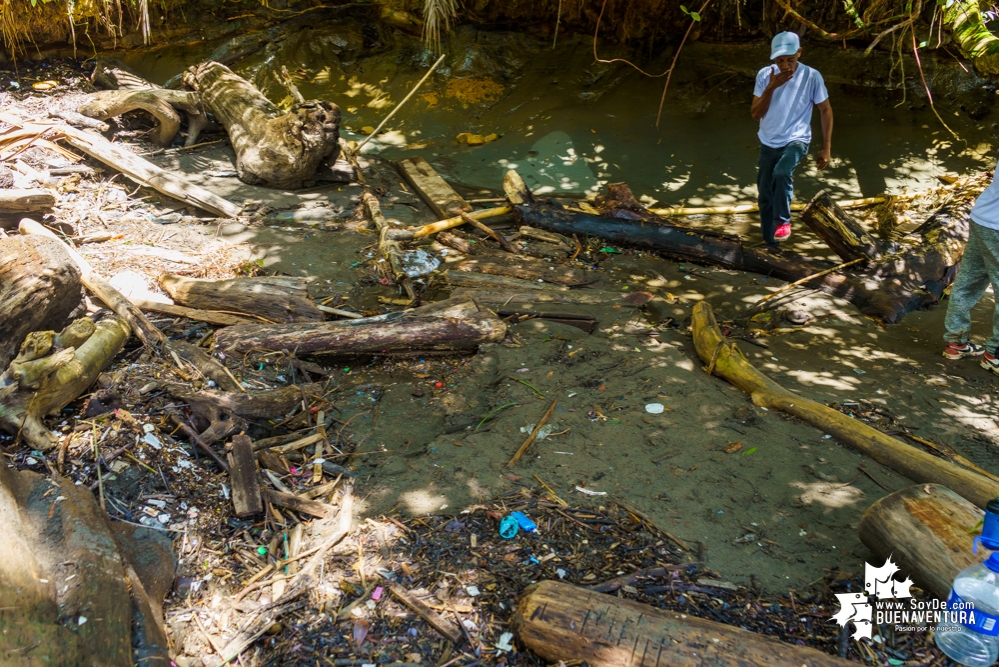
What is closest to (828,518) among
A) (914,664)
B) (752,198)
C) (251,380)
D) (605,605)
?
(914,664)

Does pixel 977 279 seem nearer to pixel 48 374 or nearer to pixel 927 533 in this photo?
pixel 927 533

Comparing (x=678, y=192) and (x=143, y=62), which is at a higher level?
(x=143, y=62)

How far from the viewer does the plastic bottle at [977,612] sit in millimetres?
2184

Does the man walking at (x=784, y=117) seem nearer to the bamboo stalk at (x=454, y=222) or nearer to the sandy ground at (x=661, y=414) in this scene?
the sandy ground at (x=661, y=414)

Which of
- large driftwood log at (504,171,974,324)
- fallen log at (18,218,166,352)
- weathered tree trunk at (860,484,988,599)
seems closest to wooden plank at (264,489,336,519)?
fallen log at (18,218,166,352)

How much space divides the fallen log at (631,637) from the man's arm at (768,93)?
4641 mm

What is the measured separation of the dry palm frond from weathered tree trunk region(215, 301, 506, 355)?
622 centimetres

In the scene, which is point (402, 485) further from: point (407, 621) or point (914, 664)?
point (914, 664)

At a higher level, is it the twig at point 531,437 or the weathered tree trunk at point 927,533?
the weathered tree trunk at point 927,533

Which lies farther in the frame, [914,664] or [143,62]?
[143,62]

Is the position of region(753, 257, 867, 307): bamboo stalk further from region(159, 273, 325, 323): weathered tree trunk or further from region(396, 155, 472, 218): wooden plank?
region(159, 273, 325, 323): weathered tree trunk

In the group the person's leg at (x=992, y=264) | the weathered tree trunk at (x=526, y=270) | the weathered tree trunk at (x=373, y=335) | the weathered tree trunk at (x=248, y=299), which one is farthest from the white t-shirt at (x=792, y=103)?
the weathered tree trunk at (x=248, y=299)

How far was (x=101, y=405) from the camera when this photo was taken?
11.3ft

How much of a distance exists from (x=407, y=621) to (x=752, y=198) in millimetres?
6245
